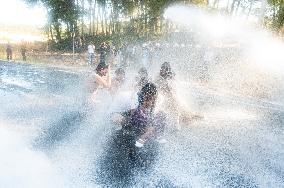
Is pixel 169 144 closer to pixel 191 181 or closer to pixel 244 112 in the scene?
pixel 191 181

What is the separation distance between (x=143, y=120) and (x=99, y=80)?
3.80m

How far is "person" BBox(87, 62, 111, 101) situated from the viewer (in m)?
11.5

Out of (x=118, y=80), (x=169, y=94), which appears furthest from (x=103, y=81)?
(x=169, y=94)

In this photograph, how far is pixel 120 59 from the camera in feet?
107

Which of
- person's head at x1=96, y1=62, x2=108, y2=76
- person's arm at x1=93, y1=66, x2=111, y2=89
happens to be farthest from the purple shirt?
person's head at x1=96, y1=62, x2=108, y2=76

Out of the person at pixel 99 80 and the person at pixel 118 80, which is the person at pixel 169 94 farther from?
the person at pixel 99 80

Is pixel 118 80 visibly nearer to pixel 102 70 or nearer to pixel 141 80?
pixel 102 70

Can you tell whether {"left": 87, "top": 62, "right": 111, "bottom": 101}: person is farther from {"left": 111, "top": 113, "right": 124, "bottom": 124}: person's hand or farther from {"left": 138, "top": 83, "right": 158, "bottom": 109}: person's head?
{"left": 138, "top": 83, "right": 158, "bottom": 109}: person's head

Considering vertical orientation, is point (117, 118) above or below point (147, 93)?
below

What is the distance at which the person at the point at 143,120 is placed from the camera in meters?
7.86

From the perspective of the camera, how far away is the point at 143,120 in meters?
7.99

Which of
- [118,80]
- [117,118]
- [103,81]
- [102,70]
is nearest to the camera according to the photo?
[117,118]

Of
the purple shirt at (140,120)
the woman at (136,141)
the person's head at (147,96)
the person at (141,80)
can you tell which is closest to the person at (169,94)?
the person at (141,80)

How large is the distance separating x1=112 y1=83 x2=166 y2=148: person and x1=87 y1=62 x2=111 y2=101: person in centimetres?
319
